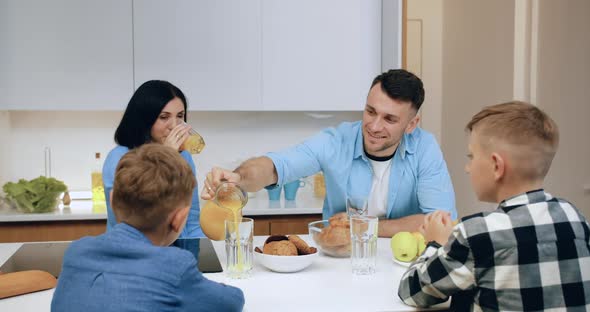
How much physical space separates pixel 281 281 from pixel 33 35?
2358 millimetres

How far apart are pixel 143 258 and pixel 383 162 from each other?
140 centimetres

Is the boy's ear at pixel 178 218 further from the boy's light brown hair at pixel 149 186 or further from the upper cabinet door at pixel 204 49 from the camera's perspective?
the upper cabinet door at pixel 204 49

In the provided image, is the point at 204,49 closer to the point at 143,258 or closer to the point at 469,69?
the point at 469,69

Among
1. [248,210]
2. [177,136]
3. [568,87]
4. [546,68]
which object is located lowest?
[248,210]

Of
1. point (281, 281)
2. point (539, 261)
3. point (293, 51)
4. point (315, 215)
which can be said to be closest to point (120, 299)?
point (281, 281)

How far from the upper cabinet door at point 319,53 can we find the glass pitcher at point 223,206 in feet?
5.99

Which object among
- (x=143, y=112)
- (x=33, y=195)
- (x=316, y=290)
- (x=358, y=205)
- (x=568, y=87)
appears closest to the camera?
(x=316, y=290)

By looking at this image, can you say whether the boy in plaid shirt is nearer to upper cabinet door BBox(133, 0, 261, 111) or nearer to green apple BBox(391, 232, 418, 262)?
green apple BBox(391, 232, 418, 262)

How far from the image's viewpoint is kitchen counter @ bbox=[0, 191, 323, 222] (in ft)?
10.9

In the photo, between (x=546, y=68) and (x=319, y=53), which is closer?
(x=319, y=53)

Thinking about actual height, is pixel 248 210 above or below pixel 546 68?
below

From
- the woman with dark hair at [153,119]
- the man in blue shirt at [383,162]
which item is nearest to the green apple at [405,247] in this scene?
the man in blue shirt at [383,162]

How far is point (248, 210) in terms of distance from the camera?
3.48 metres

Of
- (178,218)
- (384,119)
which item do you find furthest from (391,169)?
(178,218)
